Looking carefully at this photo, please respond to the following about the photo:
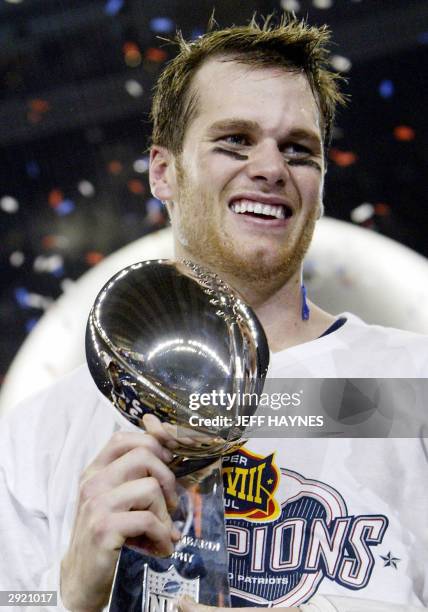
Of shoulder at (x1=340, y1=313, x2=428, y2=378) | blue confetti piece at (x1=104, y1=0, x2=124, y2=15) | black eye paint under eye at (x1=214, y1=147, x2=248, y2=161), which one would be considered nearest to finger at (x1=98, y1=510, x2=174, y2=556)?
shoulder at (x1=340, y1=313, x2=428, y2=378)

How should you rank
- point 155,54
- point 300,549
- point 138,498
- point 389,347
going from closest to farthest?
point 138,498 → point 300,549 → point 389,347 → point 155,54

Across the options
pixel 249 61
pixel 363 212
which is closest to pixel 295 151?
pixel 249 61

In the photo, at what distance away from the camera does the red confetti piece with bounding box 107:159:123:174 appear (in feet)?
4.52

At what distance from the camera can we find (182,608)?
0.73 metres

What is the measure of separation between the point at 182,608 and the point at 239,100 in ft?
2.05

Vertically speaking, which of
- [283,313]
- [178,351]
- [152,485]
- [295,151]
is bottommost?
[152,485]

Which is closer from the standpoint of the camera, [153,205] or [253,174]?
[253,174]

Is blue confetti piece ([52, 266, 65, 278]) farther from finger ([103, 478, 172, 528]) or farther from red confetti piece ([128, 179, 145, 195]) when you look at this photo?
finger ([103, 478, 172, 528])

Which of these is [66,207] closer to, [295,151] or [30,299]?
[30,299]

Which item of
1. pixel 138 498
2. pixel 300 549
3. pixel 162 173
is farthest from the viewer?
pixel 162 173

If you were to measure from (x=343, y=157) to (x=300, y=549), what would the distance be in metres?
0.65

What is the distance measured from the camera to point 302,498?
900 mm

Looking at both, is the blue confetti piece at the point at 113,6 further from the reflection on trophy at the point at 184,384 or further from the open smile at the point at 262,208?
the reflection on trophy at the point at 184,384

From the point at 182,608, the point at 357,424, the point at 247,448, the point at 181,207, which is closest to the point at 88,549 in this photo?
the point at 182,608
